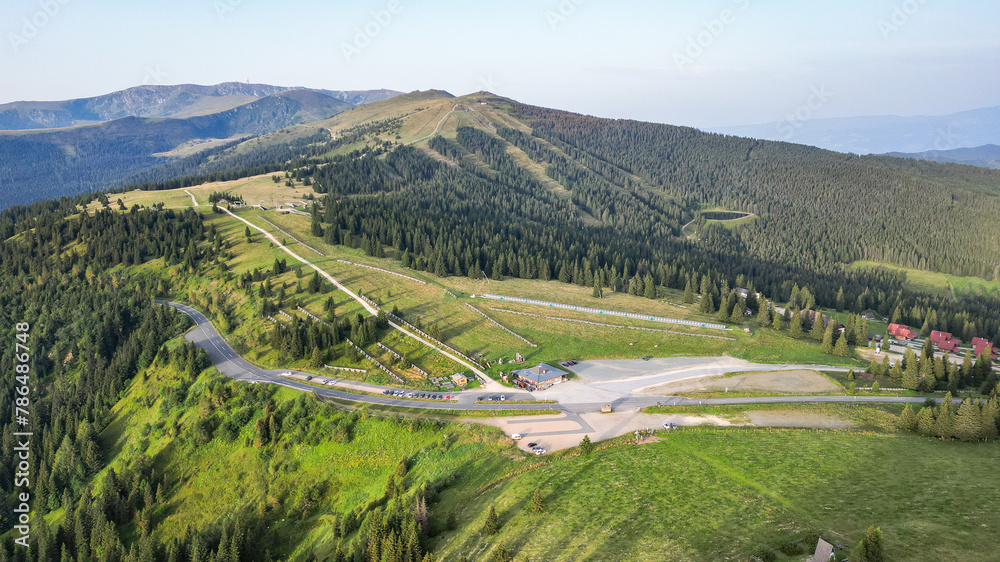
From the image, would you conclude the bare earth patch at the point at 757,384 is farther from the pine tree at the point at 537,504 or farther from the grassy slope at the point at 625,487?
the pine tree at the point at 537,504

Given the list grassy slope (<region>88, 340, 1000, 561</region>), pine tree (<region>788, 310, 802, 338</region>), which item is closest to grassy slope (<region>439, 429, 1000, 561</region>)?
grassy slope (<region>88, 340, 1000, 561</region>)

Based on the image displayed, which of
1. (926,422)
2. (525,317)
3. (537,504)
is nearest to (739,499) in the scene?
(537,504)

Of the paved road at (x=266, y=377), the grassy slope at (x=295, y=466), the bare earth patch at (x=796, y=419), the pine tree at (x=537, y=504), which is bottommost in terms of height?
the grassy slope at (x=295, y=466)

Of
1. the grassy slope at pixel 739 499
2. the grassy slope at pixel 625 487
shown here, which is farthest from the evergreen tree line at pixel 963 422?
the grassy slope at pixel 739 499

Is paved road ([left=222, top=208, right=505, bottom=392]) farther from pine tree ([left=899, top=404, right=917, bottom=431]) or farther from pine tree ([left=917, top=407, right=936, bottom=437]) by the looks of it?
pine tree ([left=917, top=407, right=936, bottom=437])

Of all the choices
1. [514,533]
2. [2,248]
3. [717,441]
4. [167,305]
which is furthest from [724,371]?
[2,248]

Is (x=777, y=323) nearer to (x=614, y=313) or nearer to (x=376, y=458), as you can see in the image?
(x=614, y=313)
